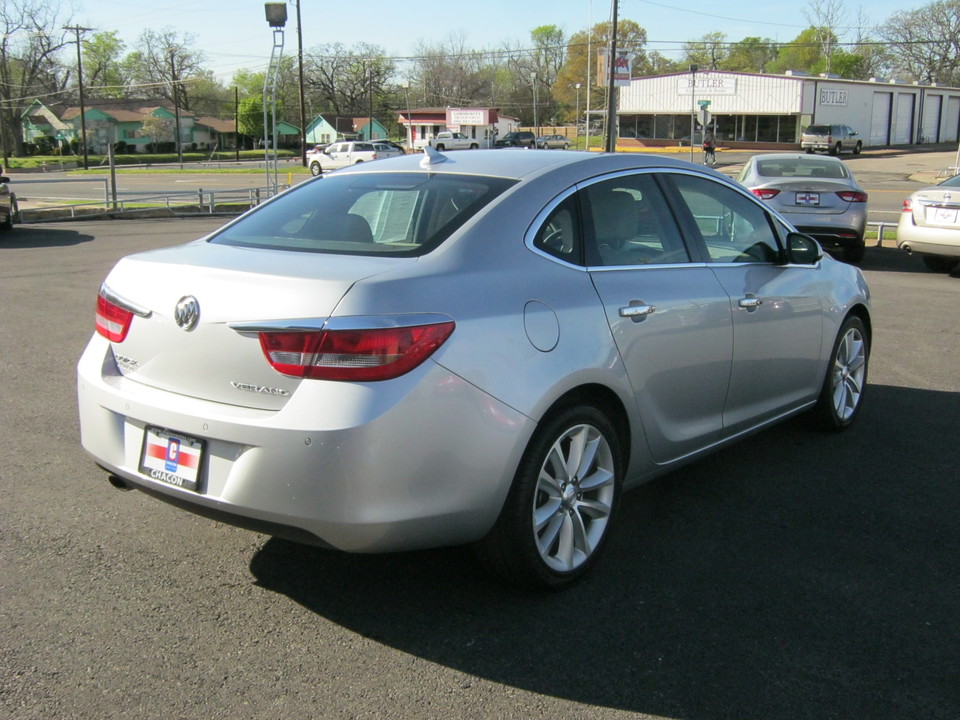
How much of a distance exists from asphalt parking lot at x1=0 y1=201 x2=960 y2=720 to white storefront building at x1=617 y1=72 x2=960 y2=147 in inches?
2415

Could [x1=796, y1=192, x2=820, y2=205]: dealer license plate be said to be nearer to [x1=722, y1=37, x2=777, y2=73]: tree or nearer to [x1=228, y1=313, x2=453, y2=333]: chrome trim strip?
[x1=228, y1=313, x2=453, y2=333]: chrome trim strip

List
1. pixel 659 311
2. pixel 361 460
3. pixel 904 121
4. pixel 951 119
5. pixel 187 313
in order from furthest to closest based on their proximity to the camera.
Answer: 1. pixel 951 119
2. pixel 904 121
3. pixel 659 311
4. pixel 187 313
5. pixel 361 460

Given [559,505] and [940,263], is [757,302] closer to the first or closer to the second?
[559,505]

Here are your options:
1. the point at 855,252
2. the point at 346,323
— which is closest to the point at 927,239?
the point at 855,252

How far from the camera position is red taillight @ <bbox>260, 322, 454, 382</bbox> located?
121 inches

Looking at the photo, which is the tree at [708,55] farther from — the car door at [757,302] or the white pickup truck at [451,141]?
the car door at [757,302]

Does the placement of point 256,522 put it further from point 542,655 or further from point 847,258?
point 847,258

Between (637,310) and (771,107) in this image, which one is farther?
(771,107)

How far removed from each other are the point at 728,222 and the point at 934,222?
9.17m

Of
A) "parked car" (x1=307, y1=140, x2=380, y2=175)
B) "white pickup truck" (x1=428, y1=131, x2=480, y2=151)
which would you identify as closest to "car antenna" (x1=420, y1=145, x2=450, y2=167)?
"parked car" (x1=307, y1=140, x2=380, y2=175)

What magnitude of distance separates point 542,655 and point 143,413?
1.64 metres

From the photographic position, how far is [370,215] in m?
4.02

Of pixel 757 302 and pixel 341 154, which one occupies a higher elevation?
pixel 341 154

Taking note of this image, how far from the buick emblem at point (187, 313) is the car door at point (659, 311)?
5.09 feet
